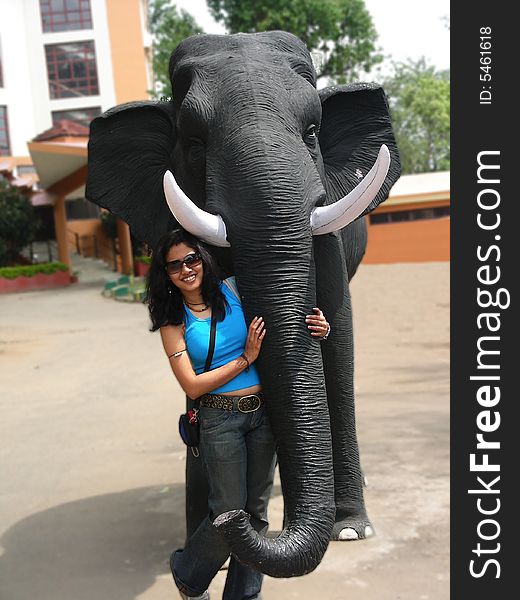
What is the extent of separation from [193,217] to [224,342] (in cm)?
46

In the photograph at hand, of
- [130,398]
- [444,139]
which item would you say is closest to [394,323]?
[130,398]

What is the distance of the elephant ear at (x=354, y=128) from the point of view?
3682 mm

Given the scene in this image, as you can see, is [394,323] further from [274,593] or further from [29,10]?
[29,10]

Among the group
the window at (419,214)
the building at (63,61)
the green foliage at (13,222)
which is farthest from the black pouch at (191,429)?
the building at (63,61)

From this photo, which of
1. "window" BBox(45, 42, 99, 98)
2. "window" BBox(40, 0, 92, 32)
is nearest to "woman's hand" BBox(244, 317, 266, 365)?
"window" BBox(45, 42, 99, 98)

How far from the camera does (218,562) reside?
10.3 ft

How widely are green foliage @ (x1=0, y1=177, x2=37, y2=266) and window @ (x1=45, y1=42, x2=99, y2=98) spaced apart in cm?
1323

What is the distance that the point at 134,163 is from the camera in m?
3.78

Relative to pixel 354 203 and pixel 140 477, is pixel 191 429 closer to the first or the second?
pixel 354 203

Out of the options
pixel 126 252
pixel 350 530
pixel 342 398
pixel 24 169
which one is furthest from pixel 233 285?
pixel 24 169

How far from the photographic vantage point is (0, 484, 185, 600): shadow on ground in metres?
4.08

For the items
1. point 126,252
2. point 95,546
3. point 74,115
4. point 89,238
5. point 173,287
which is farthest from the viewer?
point 74,115

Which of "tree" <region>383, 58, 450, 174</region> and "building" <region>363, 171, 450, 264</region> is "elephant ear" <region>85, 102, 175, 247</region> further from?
"tree" <region>383, 58, 450, 174</region>

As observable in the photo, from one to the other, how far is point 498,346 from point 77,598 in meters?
2.48
